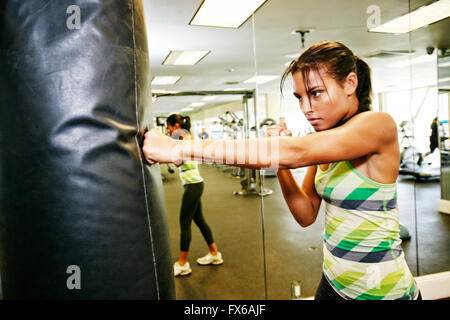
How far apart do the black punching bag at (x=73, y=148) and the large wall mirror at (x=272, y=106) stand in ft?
6.24

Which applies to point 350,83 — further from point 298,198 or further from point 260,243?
point 260,243

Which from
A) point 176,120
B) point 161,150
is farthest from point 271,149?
point 176,120

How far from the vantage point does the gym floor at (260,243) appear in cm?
289

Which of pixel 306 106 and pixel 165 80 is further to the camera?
pixel 165 80

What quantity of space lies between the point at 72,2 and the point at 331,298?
1.11 m

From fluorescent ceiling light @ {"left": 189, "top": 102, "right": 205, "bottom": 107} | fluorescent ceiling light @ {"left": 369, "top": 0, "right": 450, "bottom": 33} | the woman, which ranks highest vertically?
fluorescent ceiling light @ {"left": 369, "top": 0, "right": 450, "bottom": 33}

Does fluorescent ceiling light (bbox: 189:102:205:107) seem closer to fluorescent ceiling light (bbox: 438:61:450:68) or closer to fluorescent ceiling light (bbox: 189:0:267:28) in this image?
fluorescent ceiling light (bbox: 189:0:267:28)

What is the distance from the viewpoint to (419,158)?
3.91 m

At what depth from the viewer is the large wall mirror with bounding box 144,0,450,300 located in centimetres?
304

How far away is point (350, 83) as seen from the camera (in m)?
0.90

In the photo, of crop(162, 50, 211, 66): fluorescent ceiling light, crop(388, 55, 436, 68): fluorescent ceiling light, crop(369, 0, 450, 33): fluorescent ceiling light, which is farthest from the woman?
crop(369, 0, 450, 33): fluorescent ceiling light

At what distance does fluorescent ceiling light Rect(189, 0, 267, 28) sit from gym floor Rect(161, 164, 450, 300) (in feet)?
5.72

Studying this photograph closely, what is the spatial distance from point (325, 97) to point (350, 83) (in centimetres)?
11

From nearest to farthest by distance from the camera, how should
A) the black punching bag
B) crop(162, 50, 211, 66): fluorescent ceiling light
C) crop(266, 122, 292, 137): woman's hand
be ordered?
the black punching bag, crop(266, 122, 292, 137): woman's hand, crop(162, 50, 211, 66): fluorescent ceiling light
